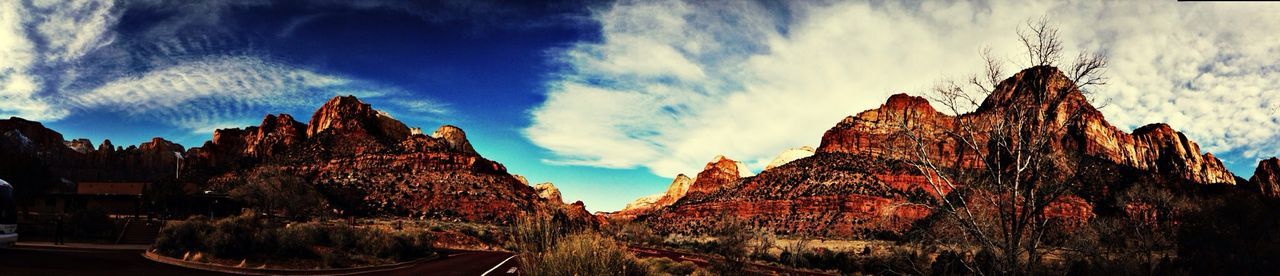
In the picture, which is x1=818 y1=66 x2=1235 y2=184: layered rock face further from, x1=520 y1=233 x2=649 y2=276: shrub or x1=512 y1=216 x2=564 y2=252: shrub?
A: x1=512 y1=216 x2=564 y2=252: shrub

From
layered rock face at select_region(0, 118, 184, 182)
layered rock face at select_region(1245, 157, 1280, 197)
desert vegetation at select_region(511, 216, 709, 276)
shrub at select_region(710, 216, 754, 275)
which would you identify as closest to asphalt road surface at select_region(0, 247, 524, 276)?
desert vegetation at select_region(511, 216, 709, 276)

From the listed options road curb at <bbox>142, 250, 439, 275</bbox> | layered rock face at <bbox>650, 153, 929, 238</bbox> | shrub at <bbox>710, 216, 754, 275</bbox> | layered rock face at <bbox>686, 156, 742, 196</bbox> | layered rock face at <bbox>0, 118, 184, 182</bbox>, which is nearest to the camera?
road curb at <bbox>142, 250, 439, 275</bbox>

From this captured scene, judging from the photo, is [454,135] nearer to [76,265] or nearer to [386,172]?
[386,172]

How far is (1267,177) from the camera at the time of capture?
110m

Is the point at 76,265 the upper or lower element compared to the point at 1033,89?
lower

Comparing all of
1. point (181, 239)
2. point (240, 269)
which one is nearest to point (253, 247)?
point (181, 239)

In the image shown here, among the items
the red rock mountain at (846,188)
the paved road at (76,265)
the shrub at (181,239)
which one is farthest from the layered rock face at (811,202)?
the paved road at (76,265)

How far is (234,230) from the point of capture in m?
21.5

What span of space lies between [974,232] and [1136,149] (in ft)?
464

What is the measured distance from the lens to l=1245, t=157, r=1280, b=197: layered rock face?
348 ft

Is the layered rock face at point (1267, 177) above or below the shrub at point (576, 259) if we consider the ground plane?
above

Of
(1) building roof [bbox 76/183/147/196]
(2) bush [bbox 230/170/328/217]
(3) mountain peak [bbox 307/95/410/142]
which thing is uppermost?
(3) mountain peak [bbox 307/95/410/142]

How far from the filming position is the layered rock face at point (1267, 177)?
10612cm

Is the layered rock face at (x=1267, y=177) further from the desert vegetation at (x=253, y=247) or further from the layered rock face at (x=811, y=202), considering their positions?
the desert vegetation at (x=253, y=247)
